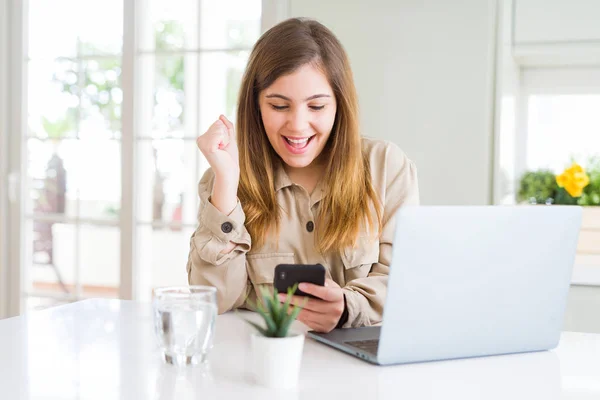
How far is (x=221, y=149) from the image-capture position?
5.13ft

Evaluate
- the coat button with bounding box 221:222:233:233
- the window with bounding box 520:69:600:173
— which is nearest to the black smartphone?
the coat button with bounding box 221:222:233:233

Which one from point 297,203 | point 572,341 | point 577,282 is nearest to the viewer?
point 572,341

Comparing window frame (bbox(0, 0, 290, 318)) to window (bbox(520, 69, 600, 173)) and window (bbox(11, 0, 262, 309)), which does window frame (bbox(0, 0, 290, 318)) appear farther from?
window (bbox(520, 69, 600, 173))

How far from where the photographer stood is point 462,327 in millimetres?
1119

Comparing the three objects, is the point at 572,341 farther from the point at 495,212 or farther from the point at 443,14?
the point at 443,14

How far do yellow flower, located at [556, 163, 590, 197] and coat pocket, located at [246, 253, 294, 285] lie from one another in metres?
1.61

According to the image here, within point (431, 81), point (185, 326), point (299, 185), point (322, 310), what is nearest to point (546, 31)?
A: point (431, 81)

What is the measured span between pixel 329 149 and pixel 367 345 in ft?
2.44

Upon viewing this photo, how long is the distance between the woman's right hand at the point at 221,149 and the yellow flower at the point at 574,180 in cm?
Result: 179

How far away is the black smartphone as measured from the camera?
4.05ft

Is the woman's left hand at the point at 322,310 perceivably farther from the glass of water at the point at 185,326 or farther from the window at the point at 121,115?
the window at the point at 121,115

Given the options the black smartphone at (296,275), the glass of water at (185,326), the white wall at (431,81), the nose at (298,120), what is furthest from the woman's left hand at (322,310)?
the white wall at (431,81)

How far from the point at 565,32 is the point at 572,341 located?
A: 1.64 meters

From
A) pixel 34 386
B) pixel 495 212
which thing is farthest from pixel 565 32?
pixel 34 386
